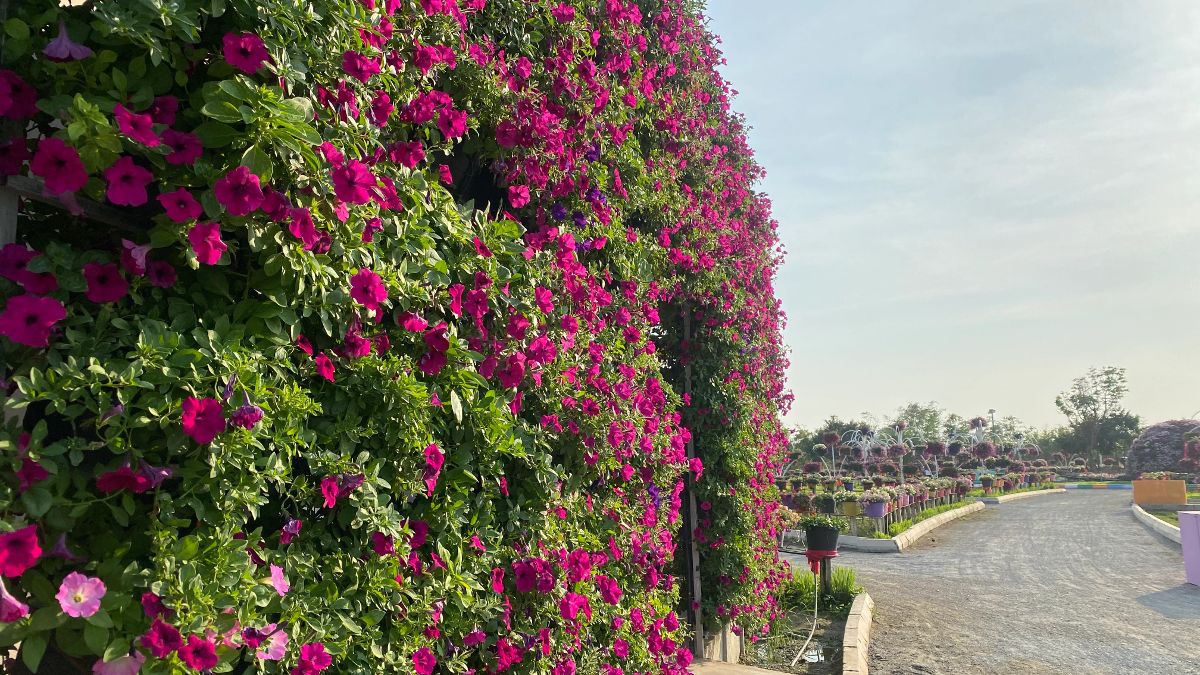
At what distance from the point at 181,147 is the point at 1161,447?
55.3 metres

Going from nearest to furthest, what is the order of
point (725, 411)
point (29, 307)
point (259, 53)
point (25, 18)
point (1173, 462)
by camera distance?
point (29, 307), point (25, 18), point (259, 53), point (725, 411), point (1173, 462)

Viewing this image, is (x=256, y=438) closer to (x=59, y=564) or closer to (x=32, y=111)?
(x=59, y=564)

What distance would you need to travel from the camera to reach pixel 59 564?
4.93 ft

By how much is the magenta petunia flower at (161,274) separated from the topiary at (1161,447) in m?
53.1

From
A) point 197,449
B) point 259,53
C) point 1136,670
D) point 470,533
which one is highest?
point 259,53

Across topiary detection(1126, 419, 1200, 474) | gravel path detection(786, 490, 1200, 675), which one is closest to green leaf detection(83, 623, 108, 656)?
gravel path detection(786, 490, 1200, 675)

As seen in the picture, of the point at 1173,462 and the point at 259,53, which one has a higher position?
the point at 259,53

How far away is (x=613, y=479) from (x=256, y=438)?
217cm

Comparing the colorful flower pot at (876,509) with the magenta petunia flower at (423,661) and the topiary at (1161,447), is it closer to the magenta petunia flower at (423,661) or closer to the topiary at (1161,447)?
the magenta petunia flower at (423,661)

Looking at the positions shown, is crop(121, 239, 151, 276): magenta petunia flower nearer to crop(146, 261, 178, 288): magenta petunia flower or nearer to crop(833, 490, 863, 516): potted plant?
crop(146, 261, 178, 288): magenta petunia flower

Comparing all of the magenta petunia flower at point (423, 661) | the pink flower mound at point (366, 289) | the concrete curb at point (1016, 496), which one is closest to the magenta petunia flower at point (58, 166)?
Result: the pink flower mound at point (366, 289)

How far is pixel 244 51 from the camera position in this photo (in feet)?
5.48

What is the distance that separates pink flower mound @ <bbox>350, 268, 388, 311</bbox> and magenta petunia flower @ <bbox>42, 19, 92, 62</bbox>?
0.75 m

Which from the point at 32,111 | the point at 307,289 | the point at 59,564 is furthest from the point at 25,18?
the point at 59,564
